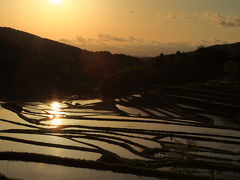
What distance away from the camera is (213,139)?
83.4ft

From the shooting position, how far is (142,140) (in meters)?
25.5

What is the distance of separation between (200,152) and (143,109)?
75.3 feet

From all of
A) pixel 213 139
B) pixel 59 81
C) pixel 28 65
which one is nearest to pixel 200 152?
pixel 213 139

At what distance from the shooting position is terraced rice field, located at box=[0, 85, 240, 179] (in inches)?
709

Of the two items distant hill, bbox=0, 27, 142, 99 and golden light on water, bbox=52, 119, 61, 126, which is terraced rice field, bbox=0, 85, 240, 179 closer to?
golden light on water, bbox=52, 119, 61, 126

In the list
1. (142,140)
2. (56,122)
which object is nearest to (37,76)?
(56,122)

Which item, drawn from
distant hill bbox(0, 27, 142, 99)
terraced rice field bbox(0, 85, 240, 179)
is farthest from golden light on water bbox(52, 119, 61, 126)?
distant hill bbox(0, 27, 142, 99)

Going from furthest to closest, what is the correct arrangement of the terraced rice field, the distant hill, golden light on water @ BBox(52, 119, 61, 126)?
the distant hill < golden light on water @ BBox(52, 119, 61, 126) < the terraced rice field

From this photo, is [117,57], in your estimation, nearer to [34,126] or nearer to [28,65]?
[28,65]

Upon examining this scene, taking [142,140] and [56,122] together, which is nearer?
[142,140]

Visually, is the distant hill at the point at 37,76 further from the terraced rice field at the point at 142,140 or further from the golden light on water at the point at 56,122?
the terraced rice field at the point at 142,140

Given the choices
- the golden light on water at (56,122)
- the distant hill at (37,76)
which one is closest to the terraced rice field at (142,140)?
the golden light on water at (56,122)

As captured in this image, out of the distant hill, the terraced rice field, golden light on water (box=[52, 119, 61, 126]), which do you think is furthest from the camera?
the distant hill

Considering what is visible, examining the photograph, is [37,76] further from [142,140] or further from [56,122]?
[142,140]
